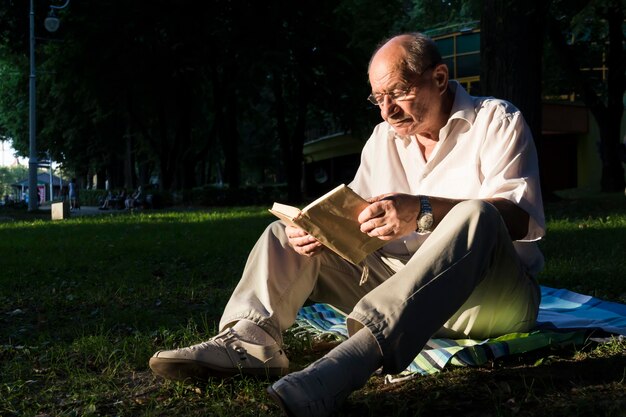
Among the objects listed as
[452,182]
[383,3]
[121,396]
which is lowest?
[121,396]

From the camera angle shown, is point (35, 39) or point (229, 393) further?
point (35, 39)

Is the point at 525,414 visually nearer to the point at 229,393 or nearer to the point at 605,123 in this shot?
the point at 229,393

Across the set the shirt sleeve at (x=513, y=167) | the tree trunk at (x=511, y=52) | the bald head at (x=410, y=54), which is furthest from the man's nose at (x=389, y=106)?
the tree trunk at (x=511, y=52)

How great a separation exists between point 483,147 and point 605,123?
2042cm

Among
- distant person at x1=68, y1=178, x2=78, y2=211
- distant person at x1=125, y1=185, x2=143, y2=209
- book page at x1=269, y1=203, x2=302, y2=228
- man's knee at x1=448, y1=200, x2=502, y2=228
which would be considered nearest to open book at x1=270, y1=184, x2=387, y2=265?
book page at x1=269, y1=203, x2=302, y2=228

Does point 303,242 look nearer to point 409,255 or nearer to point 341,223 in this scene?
point 341,223

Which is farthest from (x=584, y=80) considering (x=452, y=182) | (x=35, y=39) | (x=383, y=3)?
(x=452, y=182)

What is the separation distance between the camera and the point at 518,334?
3.39 meters

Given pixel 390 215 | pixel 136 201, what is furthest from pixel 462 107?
pixel 136 201

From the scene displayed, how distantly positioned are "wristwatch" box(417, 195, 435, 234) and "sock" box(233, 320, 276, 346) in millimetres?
792

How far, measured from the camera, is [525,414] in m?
2.70

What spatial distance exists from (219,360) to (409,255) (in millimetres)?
1028

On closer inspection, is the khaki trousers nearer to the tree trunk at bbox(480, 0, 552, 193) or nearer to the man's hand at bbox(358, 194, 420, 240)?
the man's hand at bbox(358, 194, 420, 240)

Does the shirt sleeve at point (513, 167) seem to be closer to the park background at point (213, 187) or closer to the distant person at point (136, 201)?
the park background at point (213, 187)
